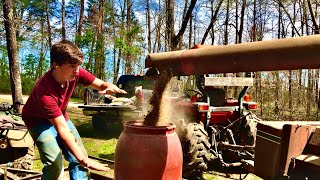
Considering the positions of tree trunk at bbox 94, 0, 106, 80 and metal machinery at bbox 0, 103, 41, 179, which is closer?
metal machinery at bbox 0, 103, 41, 179

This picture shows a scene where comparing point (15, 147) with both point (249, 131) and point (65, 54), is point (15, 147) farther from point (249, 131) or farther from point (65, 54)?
point (249, 131)

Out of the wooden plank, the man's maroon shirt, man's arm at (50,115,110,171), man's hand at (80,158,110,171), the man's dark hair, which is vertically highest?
the man's dark hair

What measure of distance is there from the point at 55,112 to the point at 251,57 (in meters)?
1.65

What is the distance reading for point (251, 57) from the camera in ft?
7.97

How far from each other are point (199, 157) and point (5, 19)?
23.4 ft

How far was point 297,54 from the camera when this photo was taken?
2.23 m

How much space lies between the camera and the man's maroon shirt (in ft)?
9.50

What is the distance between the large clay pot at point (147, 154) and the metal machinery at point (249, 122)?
1.90ft

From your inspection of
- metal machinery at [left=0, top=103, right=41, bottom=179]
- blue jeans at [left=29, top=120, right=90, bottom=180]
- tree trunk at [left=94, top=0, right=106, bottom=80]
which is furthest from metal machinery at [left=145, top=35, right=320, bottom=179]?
tree trunk at [left=94, top=0, right=106, bottom=80]

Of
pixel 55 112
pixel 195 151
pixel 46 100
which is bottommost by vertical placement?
pixel 195 151

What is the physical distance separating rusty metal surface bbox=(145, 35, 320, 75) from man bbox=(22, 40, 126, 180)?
0.89 meters

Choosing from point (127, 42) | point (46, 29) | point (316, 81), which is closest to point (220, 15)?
point (127, 42)

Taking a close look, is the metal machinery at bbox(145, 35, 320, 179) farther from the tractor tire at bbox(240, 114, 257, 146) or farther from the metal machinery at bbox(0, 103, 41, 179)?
the metal machinery at bbox(0, 103, 41, 179)

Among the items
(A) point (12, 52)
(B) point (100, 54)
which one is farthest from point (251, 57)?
(B) point (100, 54)
